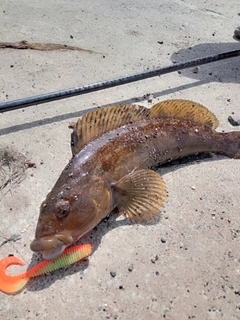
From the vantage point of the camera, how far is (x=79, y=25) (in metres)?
6.60

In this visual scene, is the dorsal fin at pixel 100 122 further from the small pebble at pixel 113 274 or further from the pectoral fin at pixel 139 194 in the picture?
the small pebble at pixel 113 274

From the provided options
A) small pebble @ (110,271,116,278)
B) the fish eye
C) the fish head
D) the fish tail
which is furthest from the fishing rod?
small pebble @ (110,271,116,278)

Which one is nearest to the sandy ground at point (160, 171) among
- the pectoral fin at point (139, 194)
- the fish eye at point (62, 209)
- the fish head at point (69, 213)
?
the pectoral fin at point (139, 194)

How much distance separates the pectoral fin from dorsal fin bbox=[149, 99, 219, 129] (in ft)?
2.43

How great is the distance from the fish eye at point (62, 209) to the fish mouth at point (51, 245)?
16cm

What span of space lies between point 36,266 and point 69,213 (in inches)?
19.0

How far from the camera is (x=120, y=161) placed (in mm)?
3326

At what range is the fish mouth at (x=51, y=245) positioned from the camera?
263 centimetres

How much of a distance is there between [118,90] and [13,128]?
5.29 ft

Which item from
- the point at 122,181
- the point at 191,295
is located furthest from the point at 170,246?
the point at 122,181

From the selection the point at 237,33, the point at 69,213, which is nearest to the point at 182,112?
the point at 69,213

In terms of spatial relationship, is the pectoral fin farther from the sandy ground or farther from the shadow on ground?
the shadow on ground

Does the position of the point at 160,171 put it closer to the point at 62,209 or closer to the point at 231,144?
the point at 231,144

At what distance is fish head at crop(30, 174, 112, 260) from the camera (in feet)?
8.84
